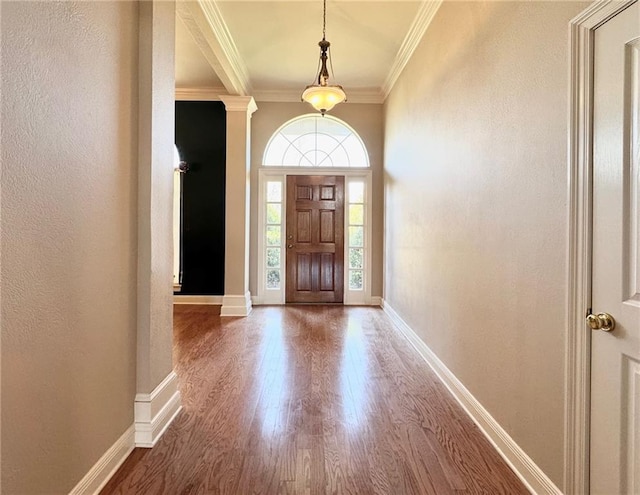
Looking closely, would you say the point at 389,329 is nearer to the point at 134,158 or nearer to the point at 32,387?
the point at 134,158

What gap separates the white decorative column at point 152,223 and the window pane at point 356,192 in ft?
12.3

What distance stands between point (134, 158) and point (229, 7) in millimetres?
2157

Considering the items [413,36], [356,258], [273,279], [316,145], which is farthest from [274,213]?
[413,36]

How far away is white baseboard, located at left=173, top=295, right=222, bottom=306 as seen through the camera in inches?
215

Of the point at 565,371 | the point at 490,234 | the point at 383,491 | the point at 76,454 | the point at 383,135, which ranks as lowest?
the point at 383,491

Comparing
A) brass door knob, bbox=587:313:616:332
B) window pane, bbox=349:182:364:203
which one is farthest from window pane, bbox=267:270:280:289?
brass door knob, bbox=587:313:616:332

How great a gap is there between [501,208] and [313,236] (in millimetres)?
3849

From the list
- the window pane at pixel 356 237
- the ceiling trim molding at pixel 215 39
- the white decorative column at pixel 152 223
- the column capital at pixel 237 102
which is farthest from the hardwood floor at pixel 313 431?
the column capital at pixel 237 102

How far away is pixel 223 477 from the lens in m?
1.67

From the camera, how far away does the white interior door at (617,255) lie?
3.84 feet

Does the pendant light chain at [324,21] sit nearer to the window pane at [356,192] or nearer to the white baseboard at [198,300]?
the window pane at [356,192]

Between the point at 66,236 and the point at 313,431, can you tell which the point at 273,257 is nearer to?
the point at 313,431

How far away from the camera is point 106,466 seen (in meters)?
1.64

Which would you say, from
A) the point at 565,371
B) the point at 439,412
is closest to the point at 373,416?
the point at 439,412
